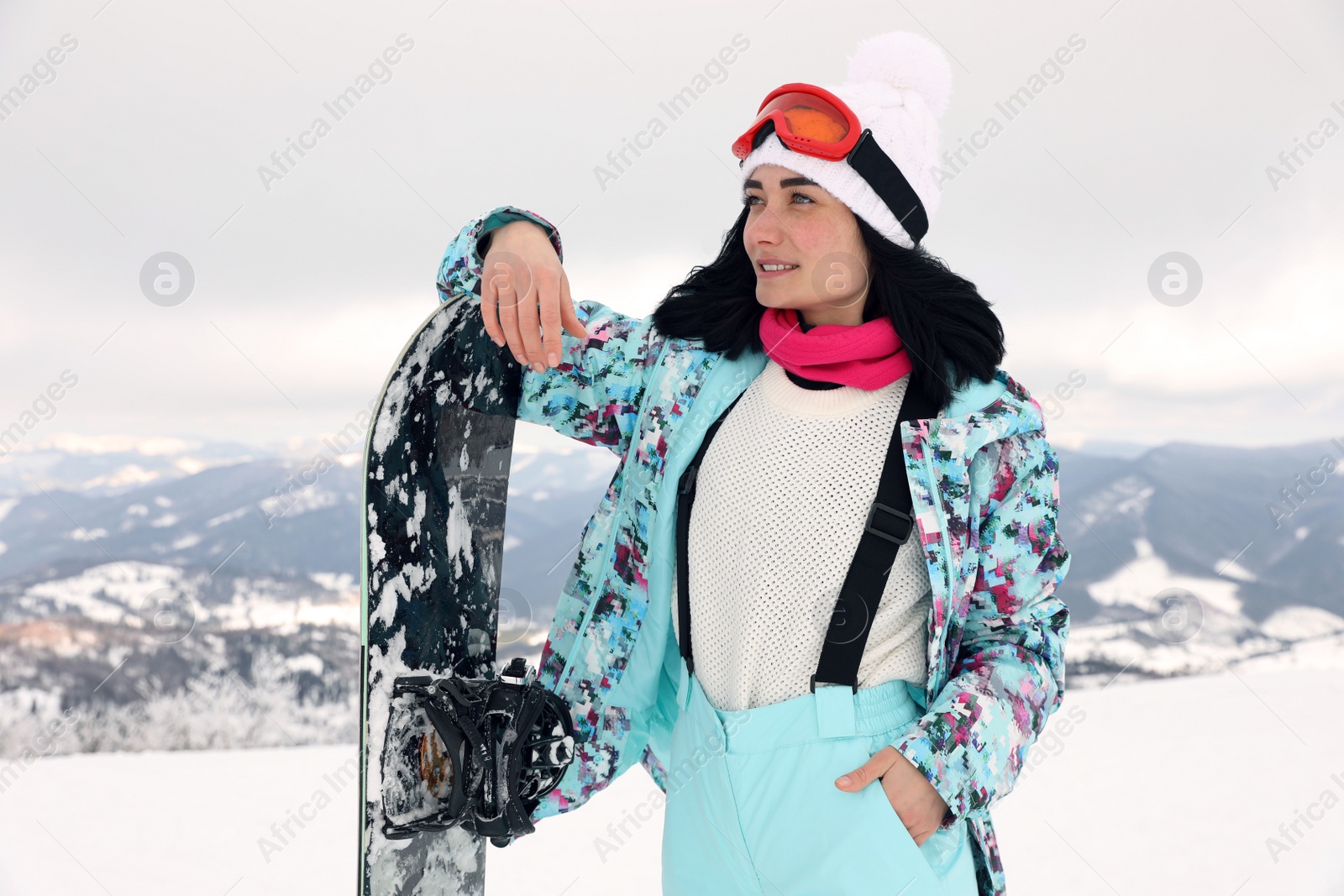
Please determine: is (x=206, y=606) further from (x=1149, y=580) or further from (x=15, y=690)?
(x=1149, y=580)

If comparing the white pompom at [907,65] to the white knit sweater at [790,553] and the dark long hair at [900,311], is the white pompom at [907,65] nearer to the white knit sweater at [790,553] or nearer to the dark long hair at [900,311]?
the dark long hair at [900,311]

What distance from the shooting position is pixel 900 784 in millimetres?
1191

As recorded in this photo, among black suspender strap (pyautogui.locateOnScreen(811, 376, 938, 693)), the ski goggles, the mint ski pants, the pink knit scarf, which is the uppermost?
the ski goggles

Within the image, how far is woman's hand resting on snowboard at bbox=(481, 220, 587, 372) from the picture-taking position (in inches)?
48.9

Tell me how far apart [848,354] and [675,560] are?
1.22 feet

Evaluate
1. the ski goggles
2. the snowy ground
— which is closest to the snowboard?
the ski goggles

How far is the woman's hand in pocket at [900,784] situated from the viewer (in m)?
1.19

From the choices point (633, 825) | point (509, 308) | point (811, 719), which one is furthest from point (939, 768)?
point (633, 825)

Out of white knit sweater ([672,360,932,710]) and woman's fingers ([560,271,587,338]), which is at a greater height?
woman's fingers ([560,271,587,338])

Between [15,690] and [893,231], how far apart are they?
454 cm

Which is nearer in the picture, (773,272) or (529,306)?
(529,306)

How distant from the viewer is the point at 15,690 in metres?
4.29

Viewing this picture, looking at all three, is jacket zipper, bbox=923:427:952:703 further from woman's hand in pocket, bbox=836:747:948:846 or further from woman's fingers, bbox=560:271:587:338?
woman's fingers, bbox=560:271:587:338

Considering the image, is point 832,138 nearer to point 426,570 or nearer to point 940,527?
point 940,527
